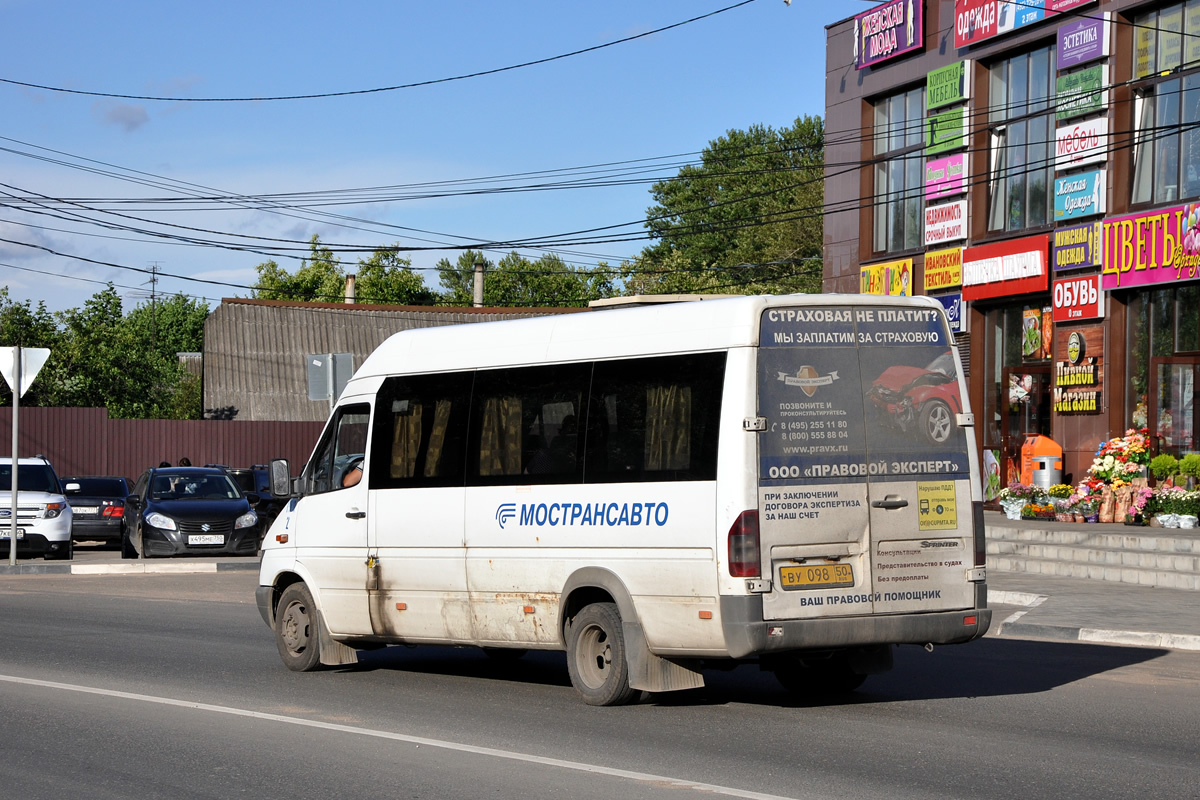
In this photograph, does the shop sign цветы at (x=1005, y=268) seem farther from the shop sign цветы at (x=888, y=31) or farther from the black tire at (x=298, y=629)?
the black tire at (x=298, y=629)

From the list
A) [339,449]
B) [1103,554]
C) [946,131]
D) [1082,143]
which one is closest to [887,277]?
[946,131]

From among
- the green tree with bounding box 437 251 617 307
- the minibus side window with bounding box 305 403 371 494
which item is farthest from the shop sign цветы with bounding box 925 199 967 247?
the green tree with bounding box 437 251 617 307

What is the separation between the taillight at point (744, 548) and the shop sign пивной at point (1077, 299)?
16.9 metres

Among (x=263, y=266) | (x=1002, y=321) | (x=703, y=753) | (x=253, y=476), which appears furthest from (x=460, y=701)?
(x=263, y=266)

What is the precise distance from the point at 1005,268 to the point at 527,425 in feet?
57.9

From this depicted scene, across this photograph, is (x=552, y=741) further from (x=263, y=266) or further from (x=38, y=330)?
(x=263, y=266)

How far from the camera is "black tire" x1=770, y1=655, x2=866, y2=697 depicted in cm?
1043

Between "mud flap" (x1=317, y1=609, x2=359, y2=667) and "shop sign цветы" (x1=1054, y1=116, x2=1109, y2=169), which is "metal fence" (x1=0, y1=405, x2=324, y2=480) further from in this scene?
"mud flap" (x1=317, y1=609, x2=359, y2=667)

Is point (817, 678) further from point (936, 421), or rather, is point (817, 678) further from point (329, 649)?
point (329, 649)

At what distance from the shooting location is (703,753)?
8.06 m

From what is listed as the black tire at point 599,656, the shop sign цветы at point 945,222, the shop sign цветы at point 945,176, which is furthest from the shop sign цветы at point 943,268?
the black tire at point 599,656

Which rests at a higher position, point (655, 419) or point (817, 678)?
point (655, 419)

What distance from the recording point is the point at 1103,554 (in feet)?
63.3

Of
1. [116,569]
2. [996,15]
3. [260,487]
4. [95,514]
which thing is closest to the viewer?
[116,569]
